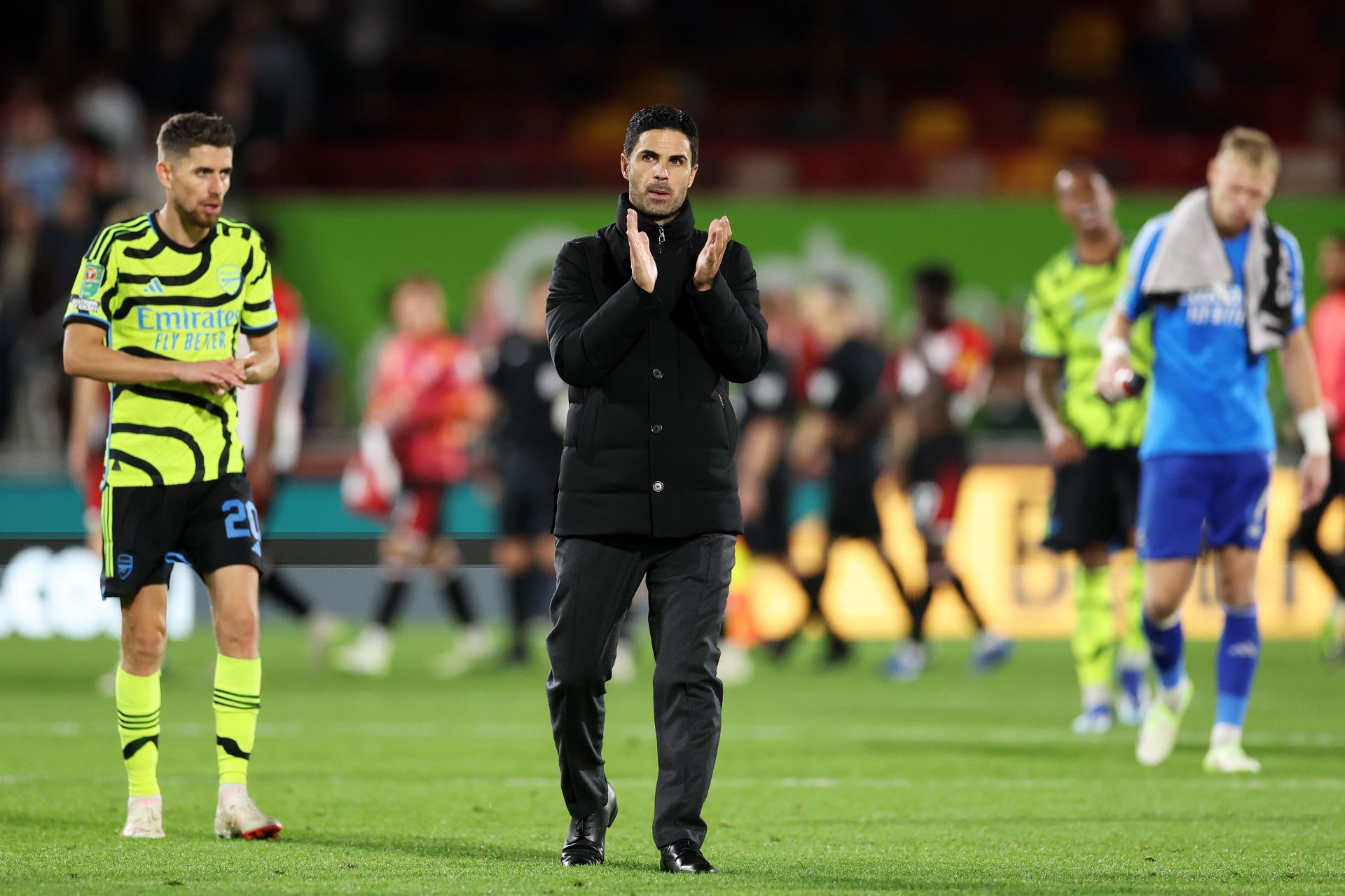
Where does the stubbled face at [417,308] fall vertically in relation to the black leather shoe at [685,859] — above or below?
above

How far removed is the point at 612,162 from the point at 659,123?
13.9m

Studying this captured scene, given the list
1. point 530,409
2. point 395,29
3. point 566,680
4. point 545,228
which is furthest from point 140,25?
point 566,680

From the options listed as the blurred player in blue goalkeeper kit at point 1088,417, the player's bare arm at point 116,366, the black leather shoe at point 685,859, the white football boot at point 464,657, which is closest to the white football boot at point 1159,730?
Answer: the blurred player in blue goalkeeper kit at point 1088,417

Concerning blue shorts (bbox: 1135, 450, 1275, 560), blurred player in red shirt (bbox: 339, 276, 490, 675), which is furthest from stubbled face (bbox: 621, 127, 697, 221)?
blurred player in red shirt (bbox: 339, 276, 490, 675)

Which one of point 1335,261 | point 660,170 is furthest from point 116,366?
point 1335,261

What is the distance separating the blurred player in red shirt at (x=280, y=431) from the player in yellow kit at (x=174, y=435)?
12.2 ft

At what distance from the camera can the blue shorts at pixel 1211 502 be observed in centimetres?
797

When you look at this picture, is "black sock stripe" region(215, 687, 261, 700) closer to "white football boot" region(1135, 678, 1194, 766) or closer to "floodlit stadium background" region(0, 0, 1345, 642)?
"white football boot" region(1135, 678, 1194, 766)

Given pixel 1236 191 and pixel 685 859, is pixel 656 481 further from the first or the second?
pixel 1236 191

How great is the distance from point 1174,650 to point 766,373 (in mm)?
4968

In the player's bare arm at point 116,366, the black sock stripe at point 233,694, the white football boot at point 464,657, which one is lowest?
the white football boot at point 464,657

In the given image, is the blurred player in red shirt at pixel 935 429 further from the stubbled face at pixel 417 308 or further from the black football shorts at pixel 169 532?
the black football shorts at pixel 169 532

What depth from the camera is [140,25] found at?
74.2ft

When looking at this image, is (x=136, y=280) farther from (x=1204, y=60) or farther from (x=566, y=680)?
(x=1204, y=60)
